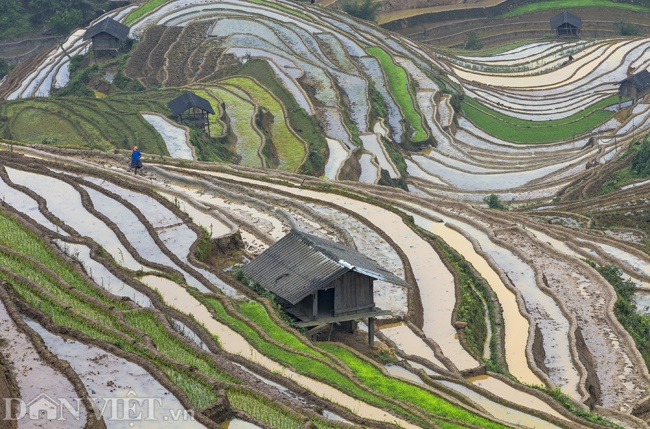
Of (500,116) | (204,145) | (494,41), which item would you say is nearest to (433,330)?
(204,145)

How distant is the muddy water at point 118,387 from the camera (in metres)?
16.4

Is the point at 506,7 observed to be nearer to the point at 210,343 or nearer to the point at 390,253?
the point at 390,253

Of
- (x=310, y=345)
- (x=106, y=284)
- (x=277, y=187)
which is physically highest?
(x=277, y=187)

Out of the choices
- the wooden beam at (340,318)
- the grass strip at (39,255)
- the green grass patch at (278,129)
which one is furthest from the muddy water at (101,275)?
A: the green grass patch at (278,129)

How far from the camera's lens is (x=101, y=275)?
82.5 feet

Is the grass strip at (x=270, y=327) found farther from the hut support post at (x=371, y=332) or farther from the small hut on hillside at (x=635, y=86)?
the small hut on hillside at (x=635, y=86)

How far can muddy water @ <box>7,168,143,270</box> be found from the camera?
91.4 ft

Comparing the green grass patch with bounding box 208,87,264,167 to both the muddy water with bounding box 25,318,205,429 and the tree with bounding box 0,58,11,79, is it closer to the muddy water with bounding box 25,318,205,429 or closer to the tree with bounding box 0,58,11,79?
the tree with bounding box 0,58,11,79

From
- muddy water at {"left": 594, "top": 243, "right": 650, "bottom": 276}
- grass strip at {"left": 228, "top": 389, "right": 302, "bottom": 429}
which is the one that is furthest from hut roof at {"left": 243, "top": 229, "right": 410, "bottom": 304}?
muddy water at {"left": 594, "top": 243, "right": 650, "bottom": 276}

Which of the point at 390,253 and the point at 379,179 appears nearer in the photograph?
the point at 390,253

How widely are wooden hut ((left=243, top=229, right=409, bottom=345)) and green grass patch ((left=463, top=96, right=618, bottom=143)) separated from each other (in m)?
50.8

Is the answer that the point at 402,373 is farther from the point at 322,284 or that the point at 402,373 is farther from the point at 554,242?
the point at 554,242

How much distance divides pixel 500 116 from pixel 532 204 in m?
27.5

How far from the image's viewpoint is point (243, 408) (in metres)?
18.1
